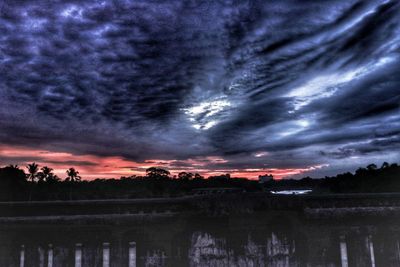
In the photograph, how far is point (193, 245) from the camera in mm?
4359

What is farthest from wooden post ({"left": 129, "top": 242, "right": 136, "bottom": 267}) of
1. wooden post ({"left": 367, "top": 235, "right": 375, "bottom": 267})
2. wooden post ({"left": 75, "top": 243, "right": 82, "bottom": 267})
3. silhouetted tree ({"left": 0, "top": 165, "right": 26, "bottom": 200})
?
silhouetted tree ({"left": 0, "top": 165, "right": 26, "bottom": 200})

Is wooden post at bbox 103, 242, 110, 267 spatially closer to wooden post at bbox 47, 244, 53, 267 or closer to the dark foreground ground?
the dark foreground ground

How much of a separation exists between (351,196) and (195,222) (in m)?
2.24

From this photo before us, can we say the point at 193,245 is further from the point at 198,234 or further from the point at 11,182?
the point at 11,182

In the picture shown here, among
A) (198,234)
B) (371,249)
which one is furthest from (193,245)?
(371,249)

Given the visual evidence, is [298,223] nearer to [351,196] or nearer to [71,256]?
[351,196]

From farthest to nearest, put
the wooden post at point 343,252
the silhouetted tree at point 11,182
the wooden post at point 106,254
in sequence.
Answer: the silhouetted tree at point 11,182
the wooden post at point 343,252
the wooden post at point 106,254

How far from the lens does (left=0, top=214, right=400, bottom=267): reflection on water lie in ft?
14.1

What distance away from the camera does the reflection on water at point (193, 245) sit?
4.29m

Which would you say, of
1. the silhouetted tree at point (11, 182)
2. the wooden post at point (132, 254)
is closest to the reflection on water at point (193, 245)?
the wooden post at point (132, 254)

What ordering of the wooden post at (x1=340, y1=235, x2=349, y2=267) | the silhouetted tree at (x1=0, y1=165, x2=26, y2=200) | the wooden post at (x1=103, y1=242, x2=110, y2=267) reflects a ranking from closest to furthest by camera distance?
the wooden post at (x1=103, y1=242, x2=110, y2=267) → the wooden post at (x1=340, y1=235, x2=349, y2=267) → the silhouetted tree at (x1=0, y1=165, x2=26, y2=200)

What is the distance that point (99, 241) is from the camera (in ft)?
14.1

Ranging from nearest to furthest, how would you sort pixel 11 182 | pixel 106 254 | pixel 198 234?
pixel 106 254 → pixel 198 234 → pixel 11 182

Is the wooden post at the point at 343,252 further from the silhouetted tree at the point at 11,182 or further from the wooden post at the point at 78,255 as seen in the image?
the silhouetted tree at the point at 11,182
